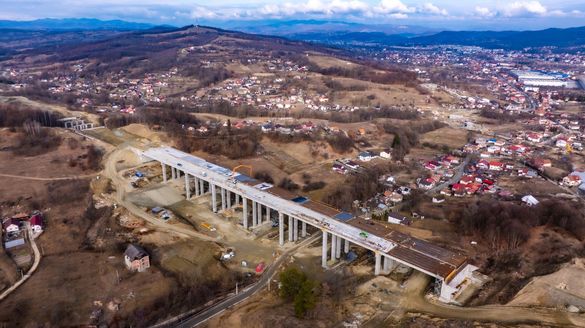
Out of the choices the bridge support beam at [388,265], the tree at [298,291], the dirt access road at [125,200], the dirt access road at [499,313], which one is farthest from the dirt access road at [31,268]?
the dirt access road at [499,313]

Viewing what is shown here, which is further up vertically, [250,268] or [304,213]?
[304,213]

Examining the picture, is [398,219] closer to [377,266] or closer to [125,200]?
[377,266]

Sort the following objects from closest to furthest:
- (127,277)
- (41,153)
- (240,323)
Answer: (240,323) → (127,277) → (41,153)

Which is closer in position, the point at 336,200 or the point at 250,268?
the point at 250,268

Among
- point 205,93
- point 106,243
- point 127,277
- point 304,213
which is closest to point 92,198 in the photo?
point 106,243

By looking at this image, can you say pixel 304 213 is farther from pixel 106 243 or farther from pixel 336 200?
pixel 106 243

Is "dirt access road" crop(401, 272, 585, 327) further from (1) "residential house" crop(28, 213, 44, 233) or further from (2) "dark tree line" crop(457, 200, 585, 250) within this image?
(1) "residential house" crop(28, 213, 44, 233)
